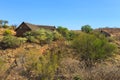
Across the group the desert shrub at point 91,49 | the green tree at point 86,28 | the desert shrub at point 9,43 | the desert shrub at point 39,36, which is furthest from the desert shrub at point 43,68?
the green tree at point 86,28

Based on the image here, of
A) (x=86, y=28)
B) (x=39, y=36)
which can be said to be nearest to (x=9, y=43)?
(x=39, y=36)

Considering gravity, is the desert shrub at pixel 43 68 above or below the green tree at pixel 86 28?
below

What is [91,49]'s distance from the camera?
86.8 feet

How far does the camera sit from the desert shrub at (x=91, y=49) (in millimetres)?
26172

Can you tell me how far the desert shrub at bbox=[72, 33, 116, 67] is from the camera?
26172 mm

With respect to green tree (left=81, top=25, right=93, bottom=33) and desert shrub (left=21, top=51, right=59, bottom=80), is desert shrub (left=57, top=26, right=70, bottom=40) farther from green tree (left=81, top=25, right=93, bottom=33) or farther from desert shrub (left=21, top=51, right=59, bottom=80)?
desert shrub (left=21, top=51, right=59, bottom=80)

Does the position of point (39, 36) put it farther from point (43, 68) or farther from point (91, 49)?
point (43, 68)

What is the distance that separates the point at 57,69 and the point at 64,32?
20218 millimetres

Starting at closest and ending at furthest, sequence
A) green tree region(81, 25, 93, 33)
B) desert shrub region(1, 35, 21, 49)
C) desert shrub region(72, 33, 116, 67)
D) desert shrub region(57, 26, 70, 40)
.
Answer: desert shrub region(72, 33, 116, 67)
desert shrub region(1, 35, 21, 49)
desert shrub region(57, 26, 70, 40)
green tree region(81, 25, 93, 33)

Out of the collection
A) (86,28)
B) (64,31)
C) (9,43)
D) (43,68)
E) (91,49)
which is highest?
(86,28)

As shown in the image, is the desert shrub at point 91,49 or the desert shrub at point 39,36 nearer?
the desert shrub at point 91,49

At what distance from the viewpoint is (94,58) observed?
26.0 meters

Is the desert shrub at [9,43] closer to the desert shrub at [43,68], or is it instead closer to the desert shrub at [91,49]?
the desert shrub at [91,49]

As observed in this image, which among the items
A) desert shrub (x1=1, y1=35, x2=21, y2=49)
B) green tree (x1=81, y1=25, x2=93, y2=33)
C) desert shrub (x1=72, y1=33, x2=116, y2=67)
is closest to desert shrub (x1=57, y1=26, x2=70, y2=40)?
green tree (x1=81, y1=25, x2=93, y2=33)
